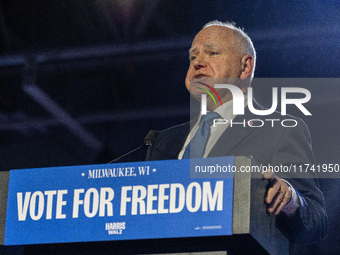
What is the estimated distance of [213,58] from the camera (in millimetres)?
2258

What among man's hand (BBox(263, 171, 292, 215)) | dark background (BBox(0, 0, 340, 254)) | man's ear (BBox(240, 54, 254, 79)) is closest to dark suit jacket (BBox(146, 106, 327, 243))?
man's hand (BBox(263, 171, 292, 215))

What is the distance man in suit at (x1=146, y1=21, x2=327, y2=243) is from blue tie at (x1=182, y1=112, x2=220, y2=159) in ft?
0.04

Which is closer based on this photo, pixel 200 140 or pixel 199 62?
pixel 200 140

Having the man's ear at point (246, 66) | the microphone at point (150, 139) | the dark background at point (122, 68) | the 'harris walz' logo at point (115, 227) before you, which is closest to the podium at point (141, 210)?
the 'harris walz' logo at point (115, 227)

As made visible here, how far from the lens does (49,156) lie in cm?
452

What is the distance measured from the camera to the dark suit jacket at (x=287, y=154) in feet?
5.13

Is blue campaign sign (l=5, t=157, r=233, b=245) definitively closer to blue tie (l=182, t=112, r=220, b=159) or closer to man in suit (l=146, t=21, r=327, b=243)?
man in suit (l=146, t=21, r=327, b=243)

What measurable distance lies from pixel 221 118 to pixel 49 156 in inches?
110

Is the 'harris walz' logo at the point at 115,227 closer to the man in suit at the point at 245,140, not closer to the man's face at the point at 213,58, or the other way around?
the man in suit at the point at 245,140

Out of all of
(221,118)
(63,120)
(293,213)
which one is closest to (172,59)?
(63,120)

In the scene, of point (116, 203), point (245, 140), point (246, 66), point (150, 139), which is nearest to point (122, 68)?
point (246, 66)

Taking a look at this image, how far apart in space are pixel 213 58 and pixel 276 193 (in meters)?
1.01

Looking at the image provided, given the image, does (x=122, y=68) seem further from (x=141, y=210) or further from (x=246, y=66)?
(x=141, y=210)

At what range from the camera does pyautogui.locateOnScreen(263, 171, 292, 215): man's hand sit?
1341 mm
